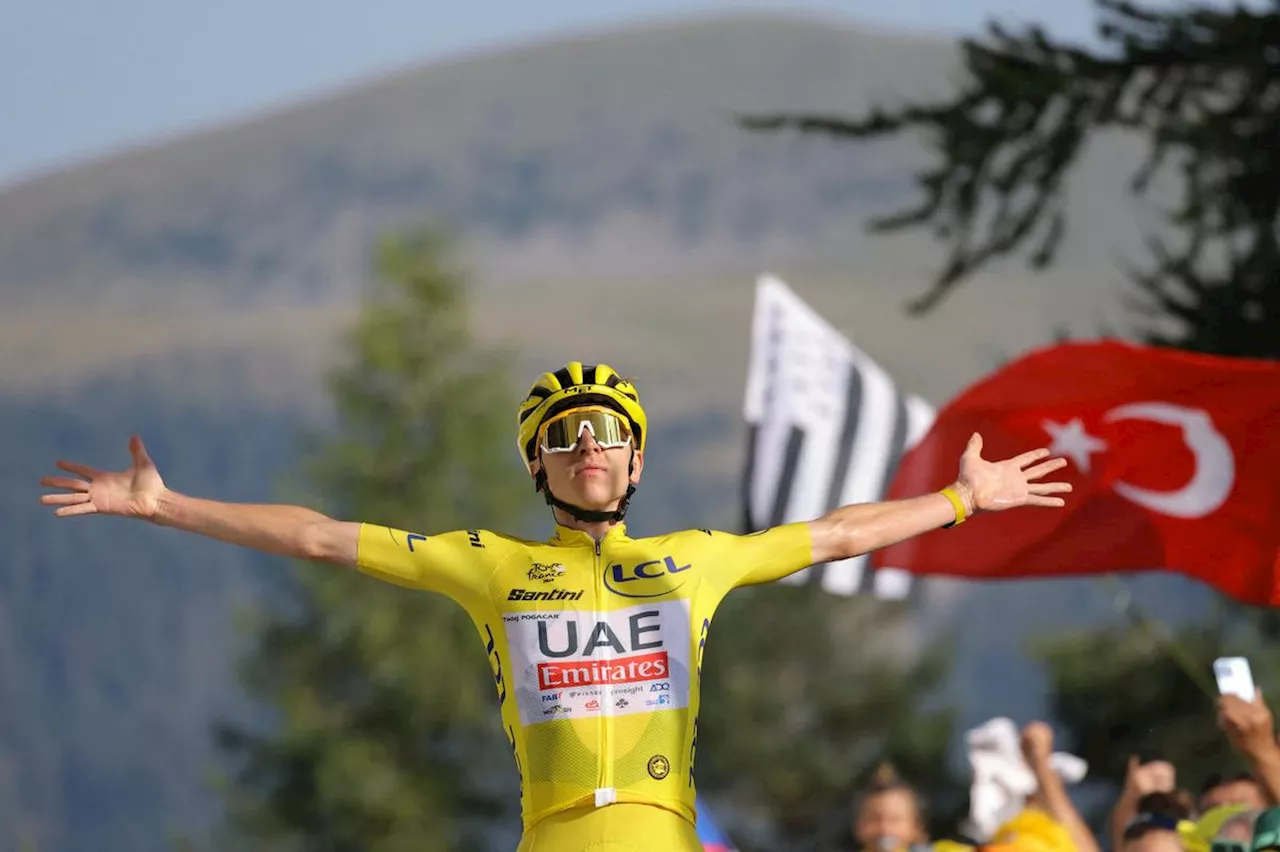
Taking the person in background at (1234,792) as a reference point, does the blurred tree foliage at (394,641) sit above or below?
above

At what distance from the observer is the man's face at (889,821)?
10.1 meters

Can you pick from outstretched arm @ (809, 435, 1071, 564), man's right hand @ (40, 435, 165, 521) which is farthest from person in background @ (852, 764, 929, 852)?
man's right hand @ (40, 435, 165, 521)

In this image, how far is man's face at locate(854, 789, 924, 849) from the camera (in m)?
10.1

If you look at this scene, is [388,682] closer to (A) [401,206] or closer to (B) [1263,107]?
(B) [1263,107]

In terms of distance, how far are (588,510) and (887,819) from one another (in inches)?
116

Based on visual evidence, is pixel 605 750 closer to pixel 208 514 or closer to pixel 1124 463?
pixel 208 514

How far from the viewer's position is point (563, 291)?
133 m

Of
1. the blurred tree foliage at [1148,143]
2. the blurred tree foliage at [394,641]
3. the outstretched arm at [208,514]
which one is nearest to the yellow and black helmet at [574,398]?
the outstretched arm at [208,514]

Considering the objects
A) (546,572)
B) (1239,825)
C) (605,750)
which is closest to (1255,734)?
(1239,825)

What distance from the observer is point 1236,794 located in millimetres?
10367

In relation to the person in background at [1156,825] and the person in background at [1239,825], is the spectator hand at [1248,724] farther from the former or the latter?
the person in background at [1156,825]

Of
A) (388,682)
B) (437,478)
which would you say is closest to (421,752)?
(388,682)

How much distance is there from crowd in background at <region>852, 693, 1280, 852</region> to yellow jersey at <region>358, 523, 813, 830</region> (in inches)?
74.4

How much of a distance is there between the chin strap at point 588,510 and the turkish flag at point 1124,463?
572 centimetres
